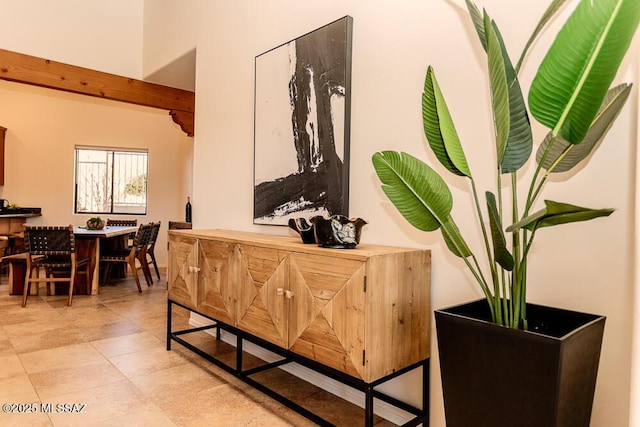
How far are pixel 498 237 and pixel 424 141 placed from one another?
86 cm

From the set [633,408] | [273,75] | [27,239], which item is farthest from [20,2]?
[633,408]

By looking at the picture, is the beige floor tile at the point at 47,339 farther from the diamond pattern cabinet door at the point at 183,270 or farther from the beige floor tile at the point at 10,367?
the diamond pattern cabinet door at the point at 183,270

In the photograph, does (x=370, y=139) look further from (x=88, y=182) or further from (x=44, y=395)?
(x=88, y=182)

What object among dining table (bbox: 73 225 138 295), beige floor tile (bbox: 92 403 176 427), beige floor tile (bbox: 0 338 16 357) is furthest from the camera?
dining table (bbox: 73 225 138 295)

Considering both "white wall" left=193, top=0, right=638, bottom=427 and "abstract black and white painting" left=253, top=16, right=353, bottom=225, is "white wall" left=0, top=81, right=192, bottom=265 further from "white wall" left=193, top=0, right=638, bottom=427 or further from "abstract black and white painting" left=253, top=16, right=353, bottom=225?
"abstract black and white painting" left=253, top=16, right=353, bottom=225

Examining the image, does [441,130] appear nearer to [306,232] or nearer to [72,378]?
[306,232]

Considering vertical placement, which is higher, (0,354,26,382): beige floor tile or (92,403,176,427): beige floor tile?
(92,403,176,427): beige floor tile

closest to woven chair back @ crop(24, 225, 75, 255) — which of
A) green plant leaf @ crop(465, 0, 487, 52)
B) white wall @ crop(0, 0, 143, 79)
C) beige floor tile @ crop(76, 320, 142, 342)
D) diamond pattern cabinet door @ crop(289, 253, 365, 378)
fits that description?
beige floor tile @ crop(76, 320, 142, 342)

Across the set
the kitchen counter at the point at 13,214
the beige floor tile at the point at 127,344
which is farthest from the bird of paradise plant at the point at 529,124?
the kitchen counter at the point at 13,214

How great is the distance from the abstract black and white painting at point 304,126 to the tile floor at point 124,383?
1.12 metres

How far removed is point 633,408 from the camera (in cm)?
111

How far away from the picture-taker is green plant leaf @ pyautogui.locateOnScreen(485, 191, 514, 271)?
3.91ft

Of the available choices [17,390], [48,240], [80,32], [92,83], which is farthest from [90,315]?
[80,32]

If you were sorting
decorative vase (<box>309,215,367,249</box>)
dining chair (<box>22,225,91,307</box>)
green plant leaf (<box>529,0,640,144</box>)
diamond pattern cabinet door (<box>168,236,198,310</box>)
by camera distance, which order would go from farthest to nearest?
dining chair (<box>22,225,91,307</box>) → diamond pattern cabinet door (<box>168,236,198,310</box>) → decorative vase (<box>309,215,367,249</box>) → green plant leaf (<box>529,0,640,144</box>)
